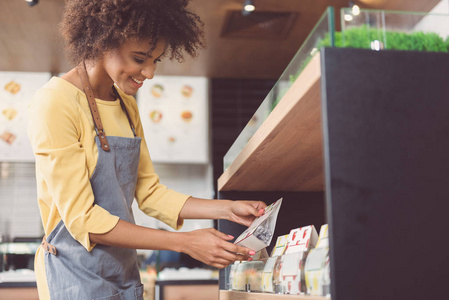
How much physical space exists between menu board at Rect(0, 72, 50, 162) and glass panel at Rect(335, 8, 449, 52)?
4.53 m

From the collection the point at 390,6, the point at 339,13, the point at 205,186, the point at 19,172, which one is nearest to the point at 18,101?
the point at 19,172

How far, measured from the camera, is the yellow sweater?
1.24 metres

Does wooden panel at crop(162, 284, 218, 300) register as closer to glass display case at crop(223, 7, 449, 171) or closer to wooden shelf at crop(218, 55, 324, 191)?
wooden shelf at crop(218, 55, 324, 191)

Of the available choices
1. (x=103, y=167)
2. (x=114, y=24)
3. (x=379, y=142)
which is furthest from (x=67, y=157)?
(x=379, y=142)

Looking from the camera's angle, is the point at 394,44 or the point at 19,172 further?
the point at 19,172

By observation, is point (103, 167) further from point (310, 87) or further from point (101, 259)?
point (310, 87)

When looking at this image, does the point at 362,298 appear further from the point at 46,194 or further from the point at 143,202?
the point at 143,202

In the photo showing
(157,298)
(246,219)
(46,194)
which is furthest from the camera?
(157,298)

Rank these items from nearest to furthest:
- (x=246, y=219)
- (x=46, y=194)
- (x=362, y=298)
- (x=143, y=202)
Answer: (x=362, y=298), (x=46, y=194), (x=246, y=219), (x=143, y=202)

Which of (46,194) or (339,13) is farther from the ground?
(339,13)

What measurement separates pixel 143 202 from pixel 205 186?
338cm

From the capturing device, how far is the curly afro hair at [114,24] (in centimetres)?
146

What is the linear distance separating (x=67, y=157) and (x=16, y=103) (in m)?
4.06

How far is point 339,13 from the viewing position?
780 millimetres
